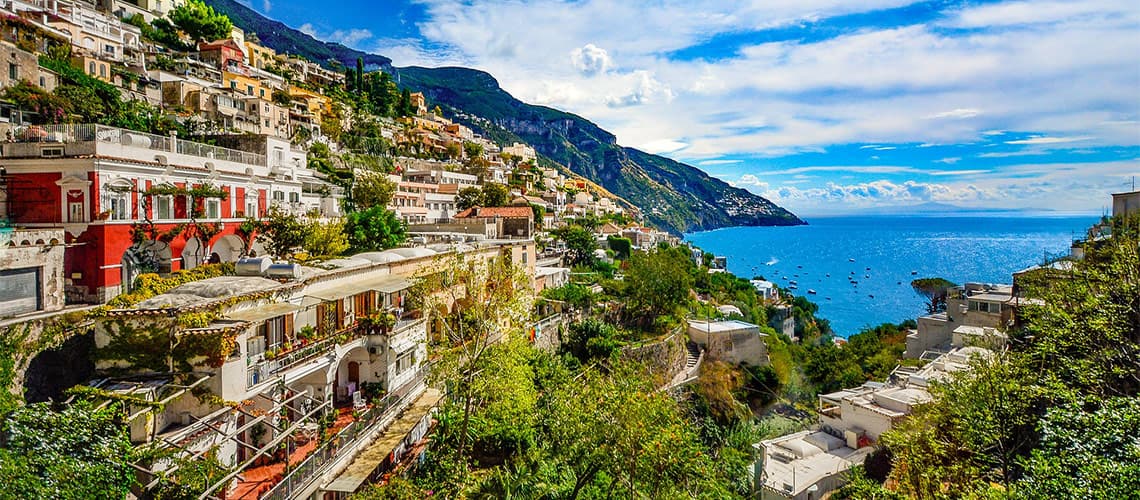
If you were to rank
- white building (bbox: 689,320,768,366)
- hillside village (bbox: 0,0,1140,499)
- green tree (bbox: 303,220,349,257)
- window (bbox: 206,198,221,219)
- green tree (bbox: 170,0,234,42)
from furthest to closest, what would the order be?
green tree (bbox: 170,0,234,42)
white building (bbox: 689,320,768,366)
green tree (bbox: 303,220,349,257)
window (bbox: 206,198,221,219)
hillside village (bbox: 0,0,1140,499)

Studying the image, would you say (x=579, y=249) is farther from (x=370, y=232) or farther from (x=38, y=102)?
(x=38, y=102)

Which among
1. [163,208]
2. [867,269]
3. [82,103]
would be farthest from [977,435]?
[867,269]

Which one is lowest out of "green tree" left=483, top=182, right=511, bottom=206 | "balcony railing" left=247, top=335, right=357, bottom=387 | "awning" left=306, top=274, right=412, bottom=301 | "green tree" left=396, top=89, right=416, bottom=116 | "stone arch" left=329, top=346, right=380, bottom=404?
"stone arch" left=329, top=346, right=380, bottom=404

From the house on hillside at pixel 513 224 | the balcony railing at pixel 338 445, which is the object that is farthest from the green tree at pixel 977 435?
the house on hillside at pixel 513 224

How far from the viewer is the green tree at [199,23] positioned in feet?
204

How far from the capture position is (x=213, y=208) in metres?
20.4

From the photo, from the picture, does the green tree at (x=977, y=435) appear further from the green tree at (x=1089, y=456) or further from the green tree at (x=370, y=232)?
the green tree at (x=370, y=232)

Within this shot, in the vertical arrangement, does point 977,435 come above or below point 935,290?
above

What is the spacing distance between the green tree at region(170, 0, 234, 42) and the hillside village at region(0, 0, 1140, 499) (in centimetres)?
2124

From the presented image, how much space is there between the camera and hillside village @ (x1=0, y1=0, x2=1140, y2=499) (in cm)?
1157

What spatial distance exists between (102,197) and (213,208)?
4.78 m

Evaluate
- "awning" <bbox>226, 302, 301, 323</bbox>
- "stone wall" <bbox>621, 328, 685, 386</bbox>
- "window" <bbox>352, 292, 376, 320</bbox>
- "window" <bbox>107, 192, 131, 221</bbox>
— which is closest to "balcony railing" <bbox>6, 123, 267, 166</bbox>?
"window" <bbox>107, 192, 131, 221</bbox>

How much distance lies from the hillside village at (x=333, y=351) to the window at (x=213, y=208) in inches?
4.4

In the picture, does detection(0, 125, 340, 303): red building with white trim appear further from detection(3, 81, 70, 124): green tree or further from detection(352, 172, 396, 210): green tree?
detection(352, 172, 396, 210): green tree
